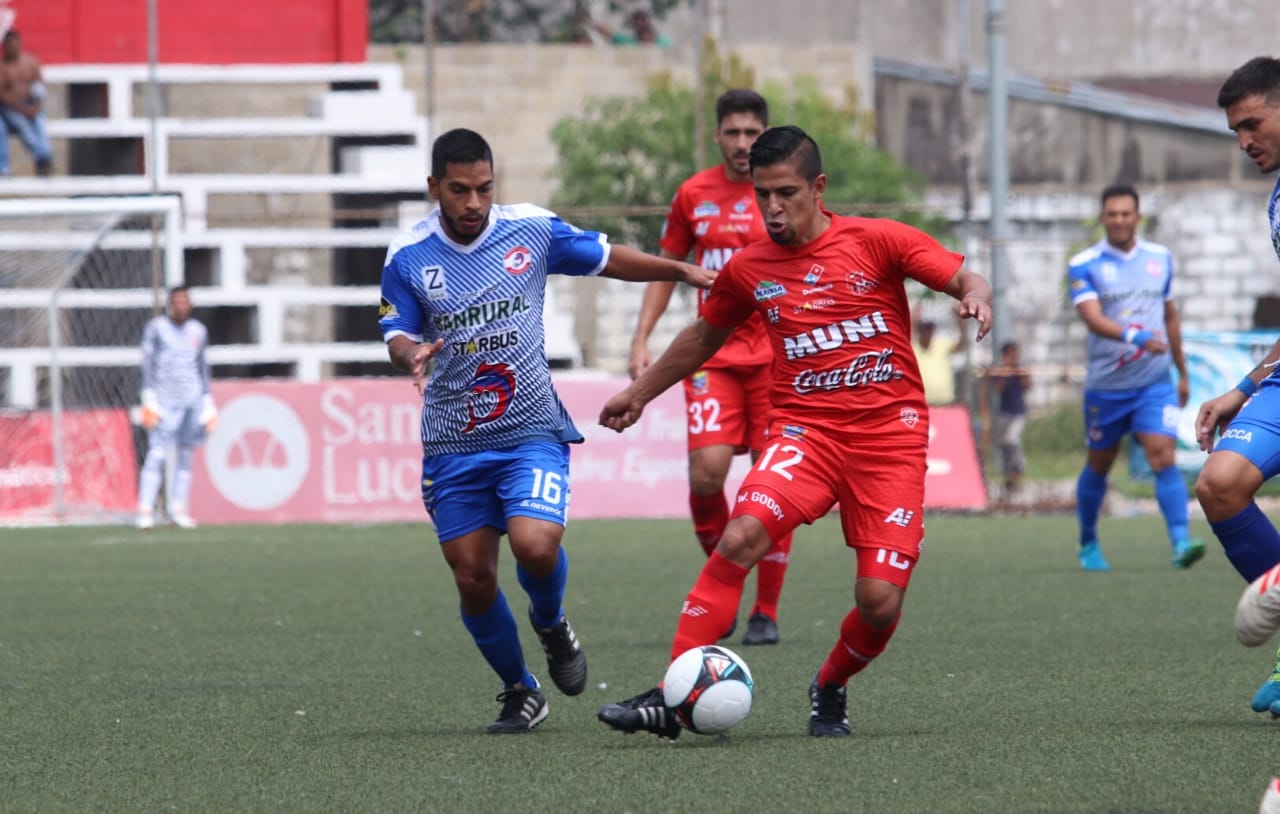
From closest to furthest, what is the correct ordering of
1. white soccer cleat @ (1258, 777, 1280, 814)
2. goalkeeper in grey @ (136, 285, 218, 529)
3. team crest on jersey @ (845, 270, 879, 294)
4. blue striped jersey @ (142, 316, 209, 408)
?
white soccer cleat @ (1258, 777, 1280, 814), team crest on jersey @ (845, 270, 879, 294), goalkeeper in grey @ (136, 285, 218, 529), blue striped jersey @ (142, 316, 209, 408)

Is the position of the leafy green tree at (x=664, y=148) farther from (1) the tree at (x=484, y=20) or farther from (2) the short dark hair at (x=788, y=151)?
(2) the short dark hair at (x=788, y=151)

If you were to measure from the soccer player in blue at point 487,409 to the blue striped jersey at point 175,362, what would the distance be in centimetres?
1247

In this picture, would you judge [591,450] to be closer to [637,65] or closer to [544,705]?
[544,705]

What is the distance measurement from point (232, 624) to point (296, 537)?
6618 millimetres

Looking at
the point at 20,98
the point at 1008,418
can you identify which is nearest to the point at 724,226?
the point at 1008,418

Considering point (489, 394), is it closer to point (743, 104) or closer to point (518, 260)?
point (518, 260)

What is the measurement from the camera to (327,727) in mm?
7211

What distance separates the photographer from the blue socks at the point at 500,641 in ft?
23.5

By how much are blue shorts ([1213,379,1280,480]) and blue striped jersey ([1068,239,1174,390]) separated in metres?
6.53

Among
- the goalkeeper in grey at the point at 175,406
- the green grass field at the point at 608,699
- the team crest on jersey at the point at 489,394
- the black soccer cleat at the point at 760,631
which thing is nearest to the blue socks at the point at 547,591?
the green grass field at the point at 608,699

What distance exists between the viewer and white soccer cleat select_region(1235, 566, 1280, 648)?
4.88 meters

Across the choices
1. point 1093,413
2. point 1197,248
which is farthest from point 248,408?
point 1197,248

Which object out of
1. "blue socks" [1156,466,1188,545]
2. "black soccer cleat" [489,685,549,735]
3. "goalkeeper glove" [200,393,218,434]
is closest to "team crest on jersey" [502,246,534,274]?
"black soccer cleat" [489,685,549,735]

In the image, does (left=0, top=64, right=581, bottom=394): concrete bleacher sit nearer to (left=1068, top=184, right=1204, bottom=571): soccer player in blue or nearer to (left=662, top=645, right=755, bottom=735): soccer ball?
(left=1068, top=184, right=1204, bottom=571): soccer player in blue
